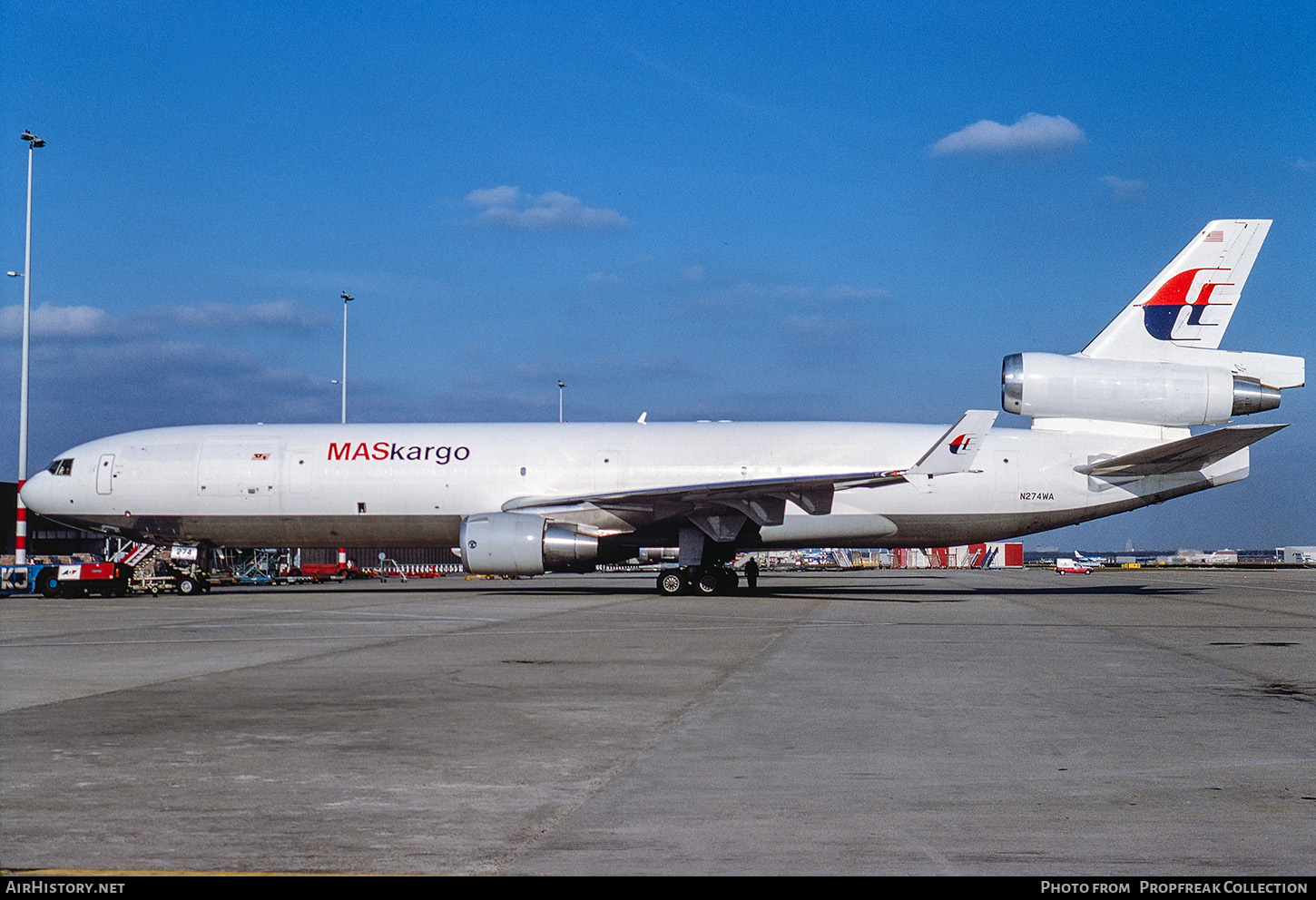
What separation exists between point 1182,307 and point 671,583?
1395 centimetres

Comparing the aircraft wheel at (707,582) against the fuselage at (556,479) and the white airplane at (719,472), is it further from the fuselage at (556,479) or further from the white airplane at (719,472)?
the fuselage at (556,479)

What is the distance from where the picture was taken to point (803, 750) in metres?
6.70

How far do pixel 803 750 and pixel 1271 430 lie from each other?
67.2ft

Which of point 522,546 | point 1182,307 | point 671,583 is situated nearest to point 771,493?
point 671,583

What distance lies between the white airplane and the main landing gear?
0.04 m

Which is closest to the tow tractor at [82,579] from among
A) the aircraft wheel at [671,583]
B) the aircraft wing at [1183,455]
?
the aircraft wheel at [671,583]

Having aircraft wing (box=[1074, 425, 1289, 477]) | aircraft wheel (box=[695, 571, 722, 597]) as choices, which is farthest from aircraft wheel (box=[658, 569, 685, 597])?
aircraft wing (box=[1074, 425, 1289, 477])

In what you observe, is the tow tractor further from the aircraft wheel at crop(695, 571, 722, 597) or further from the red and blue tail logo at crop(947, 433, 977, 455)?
the red and blue tail logo at crop(947, 433, 977, 455)

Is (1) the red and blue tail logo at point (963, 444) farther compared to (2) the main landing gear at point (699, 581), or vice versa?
(2) the main landing gear at point (699, 581)

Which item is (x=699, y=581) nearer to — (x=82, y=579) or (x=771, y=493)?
(x=771, y=493)

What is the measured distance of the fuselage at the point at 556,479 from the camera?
26.6m

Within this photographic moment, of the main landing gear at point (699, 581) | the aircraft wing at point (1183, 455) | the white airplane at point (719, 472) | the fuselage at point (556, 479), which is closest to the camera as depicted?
the aircraft wing at point (1183, 455)

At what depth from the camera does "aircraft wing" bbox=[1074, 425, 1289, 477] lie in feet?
77.5

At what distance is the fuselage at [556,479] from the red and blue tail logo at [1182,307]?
111 inches
